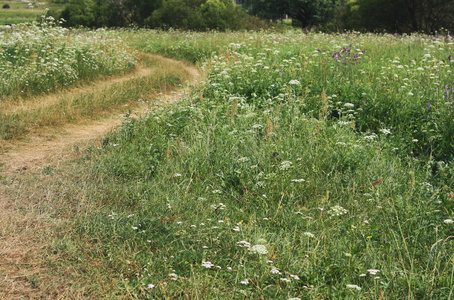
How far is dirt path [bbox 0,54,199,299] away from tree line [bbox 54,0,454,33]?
753 inches

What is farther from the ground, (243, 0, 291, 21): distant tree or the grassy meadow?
(243, 0, 291, 21): distant tree

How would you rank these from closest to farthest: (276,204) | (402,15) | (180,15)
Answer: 1. (276,204)
2. (402,15)
3. (180,15)

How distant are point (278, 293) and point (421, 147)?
11.7 feet

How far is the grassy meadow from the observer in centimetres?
301

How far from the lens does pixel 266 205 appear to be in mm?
4043

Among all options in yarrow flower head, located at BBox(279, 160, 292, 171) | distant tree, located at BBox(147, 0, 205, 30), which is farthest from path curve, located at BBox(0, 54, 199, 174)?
distant tree, located at BBox(147, 0, 205, 30)

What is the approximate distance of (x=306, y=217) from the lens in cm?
360

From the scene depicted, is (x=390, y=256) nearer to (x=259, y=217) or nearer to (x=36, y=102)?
(x=259, y=217)

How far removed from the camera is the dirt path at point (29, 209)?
3076 mm

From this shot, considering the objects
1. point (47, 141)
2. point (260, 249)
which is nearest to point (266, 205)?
point (260, 249)

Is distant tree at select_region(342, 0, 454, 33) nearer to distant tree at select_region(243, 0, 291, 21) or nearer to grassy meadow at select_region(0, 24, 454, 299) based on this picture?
distant tree at select_region(243, 0, 291, 21)

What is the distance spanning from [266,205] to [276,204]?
15 centimetres

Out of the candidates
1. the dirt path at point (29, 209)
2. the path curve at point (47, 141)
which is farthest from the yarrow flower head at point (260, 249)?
the path curve at point (47, 141)

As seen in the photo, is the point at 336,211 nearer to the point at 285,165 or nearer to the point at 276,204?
the point at 276,204
